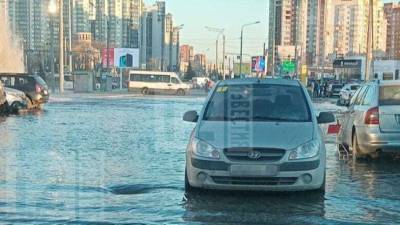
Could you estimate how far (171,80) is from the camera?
204 ft

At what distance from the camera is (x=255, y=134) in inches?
316

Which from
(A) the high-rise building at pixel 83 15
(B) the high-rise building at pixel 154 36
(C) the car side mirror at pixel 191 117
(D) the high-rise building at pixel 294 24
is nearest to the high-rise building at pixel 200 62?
(B) the high-rise building at pixel 154 36

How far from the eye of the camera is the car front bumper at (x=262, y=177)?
307 inches

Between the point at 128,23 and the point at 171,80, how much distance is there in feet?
112

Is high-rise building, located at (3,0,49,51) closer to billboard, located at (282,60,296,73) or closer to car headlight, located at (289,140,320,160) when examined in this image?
billboard, located at (282,60,296,73)

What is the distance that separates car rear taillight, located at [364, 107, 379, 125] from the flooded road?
75 cm

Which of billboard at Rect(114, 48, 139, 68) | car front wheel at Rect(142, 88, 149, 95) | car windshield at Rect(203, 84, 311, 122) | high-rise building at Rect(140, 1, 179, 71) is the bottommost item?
car front wheel at Rect(142, 88, 149, 95)

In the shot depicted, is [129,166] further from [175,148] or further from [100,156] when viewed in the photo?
[175,148]

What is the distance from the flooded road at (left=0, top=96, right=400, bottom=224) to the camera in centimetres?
720

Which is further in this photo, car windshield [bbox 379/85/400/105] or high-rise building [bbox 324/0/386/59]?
high-rise building [bbox 324/0/386/59]

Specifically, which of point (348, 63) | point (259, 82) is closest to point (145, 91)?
point (348, 63)

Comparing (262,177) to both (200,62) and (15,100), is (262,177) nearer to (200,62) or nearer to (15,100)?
(15,100)

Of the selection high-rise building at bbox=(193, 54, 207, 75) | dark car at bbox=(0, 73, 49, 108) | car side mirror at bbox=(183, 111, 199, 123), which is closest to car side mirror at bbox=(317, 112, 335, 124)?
car side mirror at bbox=(183, 111, 199, 123)

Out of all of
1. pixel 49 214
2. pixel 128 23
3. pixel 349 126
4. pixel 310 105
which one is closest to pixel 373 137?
pixel 349 126
